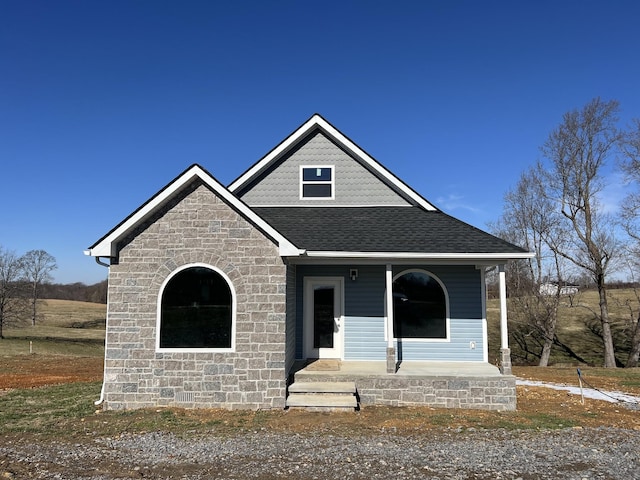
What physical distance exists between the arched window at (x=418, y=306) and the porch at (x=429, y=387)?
1640 mm

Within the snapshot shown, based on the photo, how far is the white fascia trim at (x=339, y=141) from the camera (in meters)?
12.4

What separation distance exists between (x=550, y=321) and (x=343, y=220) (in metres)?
16.7

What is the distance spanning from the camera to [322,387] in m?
8.62

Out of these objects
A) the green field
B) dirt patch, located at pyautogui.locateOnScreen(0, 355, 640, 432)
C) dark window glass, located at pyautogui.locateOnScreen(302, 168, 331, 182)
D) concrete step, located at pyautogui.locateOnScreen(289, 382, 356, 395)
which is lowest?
the green field

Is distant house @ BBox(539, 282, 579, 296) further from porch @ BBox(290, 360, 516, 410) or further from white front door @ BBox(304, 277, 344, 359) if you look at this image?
white front door @ BBox(304, 277, 344, 359)

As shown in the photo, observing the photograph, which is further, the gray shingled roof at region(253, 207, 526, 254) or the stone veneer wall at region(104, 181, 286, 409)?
the gray shingled roof at region(253, 207, 526, 254)

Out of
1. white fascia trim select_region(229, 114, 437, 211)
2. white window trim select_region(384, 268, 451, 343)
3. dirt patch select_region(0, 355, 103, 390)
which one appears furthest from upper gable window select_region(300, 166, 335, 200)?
dirt patch select_region(0, 355, 103, 390)

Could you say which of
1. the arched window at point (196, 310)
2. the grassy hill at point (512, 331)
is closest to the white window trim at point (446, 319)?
the arched window at point (196, 310)

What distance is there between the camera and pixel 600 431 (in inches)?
281

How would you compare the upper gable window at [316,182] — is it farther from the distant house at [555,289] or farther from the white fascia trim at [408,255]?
the distant house at [555,289]

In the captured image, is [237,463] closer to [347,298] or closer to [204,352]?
[204,352]

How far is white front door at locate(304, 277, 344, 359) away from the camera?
10602 mm

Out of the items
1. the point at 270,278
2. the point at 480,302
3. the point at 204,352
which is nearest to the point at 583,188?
the point at 480,302

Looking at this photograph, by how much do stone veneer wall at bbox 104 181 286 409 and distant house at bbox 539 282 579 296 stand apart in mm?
19402
